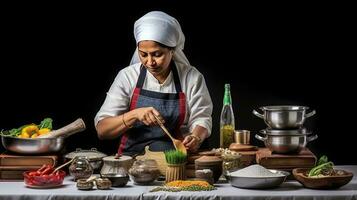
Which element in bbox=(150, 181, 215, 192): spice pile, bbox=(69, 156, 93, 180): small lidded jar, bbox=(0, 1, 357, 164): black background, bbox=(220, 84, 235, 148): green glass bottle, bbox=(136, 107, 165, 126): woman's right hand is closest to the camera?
bbox=(150, 181, 215, 192): spice pile

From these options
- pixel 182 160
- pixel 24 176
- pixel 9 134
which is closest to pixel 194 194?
pixel 182 160

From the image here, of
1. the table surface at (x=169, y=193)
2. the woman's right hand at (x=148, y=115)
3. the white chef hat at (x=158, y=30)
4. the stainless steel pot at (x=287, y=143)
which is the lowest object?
the table surface at (x=169, y=193)

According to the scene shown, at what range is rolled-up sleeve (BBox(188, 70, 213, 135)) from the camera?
5020 millimetres

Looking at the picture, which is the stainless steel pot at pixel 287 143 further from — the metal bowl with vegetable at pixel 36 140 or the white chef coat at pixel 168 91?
the metal bowl with vegetable at pixel 36 140

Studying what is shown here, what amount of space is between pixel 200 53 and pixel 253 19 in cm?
46

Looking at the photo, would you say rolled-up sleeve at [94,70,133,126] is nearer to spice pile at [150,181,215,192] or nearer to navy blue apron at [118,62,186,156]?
navy blue apron at [118,62,186,156]

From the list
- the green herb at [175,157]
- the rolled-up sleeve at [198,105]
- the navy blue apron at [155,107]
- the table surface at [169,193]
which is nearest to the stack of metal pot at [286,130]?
the table surface at [169,193]

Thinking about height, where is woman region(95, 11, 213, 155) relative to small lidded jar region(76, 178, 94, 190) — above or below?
above

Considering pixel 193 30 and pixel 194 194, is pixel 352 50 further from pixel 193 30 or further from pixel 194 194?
pixel 194 194

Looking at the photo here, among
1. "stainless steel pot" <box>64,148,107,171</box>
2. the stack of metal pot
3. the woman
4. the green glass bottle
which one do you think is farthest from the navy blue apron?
the stack of metal pot

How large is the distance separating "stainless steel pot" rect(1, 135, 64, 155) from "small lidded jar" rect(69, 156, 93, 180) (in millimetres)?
263

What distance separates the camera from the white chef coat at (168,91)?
198 inches

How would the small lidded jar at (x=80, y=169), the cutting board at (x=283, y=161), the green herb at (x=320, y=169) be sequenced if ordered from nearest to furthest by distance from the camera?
the green herb at (x=320, y=169)
the small lidded jar at (x=80, y=169)
the cutting board at (x=283, y=161)

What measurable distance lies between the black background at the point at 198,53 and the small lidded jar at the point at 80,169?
5.65 feet
